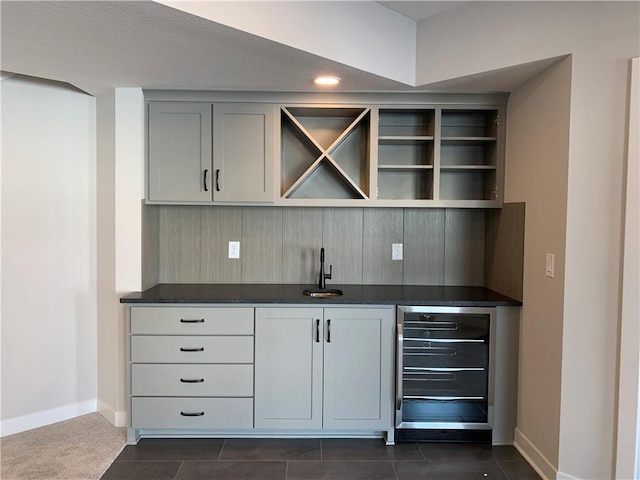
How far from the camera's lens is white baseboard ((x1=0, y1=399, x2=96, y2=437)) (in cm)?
286

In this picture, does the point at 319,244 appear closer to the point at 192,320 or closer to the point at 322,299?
the point at 322,299

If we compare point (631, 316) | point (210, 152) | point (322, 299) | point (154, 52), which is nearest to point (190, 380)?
point (322, 299)

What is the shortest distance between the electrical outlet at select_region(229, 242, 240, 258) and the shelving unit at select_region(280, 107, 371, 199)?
20.7 inches

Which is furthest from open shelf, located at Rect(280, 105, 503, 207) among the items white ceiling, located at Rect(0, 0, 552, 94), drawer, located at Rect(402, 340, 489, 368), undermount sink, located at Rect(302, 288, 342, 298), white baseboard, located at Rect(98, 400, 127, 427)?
white baseboard, located at Rect(98, 400, 127, 427)

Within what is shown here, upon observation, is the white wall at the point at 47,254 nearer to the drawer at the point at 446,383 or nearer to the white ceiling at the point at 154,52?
the white ceiling at the point at 154,52

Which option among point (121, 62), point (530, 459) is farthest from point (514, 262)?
point (121, 62)

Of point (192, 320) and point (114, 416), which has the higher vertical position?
point (192, 320)

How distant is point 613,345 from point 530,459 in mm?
896

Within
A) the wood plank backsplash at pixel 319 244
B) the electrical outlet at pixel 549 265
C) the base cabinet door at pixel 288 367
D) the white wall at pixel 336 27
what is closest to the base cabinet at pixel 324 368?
the base cabinet door at pixel 288 367

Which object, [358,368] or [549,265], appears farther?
[358,368]

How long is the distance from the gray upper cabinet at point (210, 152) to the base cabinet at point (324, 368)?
2.91ft

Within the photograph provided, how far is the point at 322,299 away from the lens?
270 cm

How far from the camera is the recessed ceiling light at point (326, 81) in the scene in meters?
2.63

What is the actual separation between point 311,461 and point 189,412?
2.65 ft
